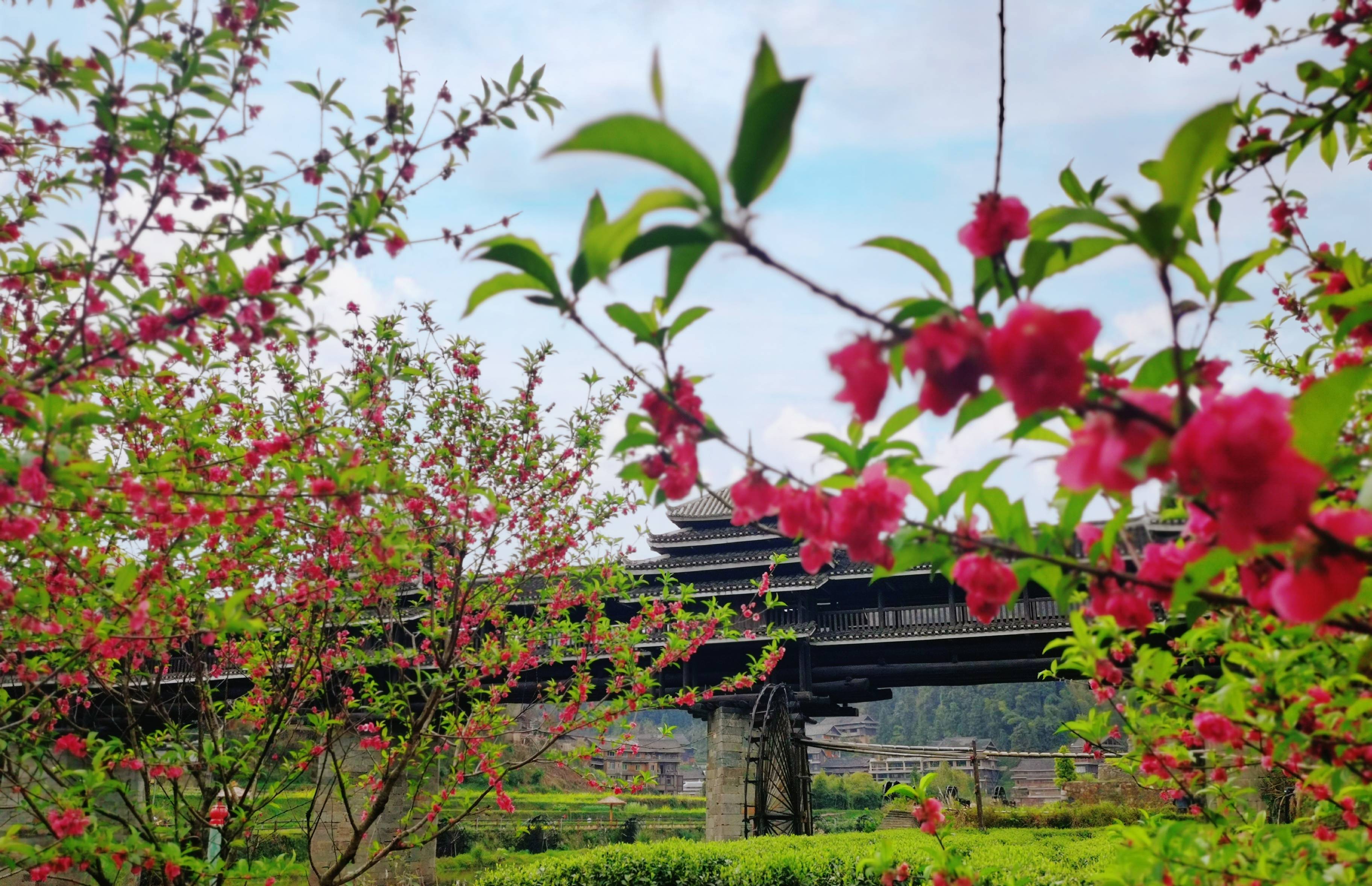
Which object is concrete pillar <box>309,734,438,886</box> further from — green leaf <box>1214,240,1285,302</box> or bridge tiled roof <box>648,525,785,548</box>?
green leaf <box>1214,240,1285,302</box>

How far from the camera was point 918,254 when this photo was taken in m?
1.05

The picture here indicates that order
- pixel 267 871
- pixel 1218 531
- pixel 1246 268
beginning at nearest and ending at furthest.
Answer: pixel 1218 531, pixel 1246 268, pixel 267 871

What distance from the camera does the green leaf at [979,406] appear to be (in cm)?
98

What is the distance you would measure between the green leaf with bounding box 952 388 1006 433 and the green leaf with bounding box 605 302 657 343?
50 centimetres

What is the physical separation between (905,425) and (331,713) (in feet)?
14.1

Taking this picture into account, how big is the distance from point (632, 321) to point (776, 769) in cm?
1174

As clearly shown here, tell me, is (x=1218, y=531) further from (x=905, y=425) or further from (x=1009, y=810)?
(x=1009, y=810)

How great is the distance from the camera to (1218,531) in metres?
0.95

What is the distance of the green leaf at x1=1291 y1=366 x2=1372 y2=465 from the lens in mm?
839

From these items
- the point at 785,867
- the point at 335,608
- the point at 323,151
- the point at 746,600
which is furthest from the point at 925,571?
the point at 323,151

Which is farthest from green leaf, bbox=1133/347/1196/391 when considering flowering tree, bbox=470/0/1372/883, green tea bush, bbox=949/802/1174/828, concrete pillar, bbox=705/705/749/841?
green tea bush, bbox=949/802/1174/828

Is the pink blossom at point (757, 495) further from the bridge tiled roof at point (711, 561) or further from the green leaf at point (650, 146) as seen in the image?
the bridge tiled roof at point (711, 561)

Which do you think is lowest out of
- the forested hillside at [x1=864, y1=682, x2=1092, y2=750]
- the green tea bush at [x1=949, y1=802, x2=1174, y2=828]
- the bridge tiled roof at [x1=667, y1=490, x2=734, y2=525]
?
the forested hillside at [x1=864, y1=682, x2=1092, y2=750]

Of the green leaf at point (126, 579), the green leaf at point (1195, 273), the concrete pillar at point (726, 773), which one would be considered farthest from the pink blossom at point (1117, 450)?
the concrete pillar at point (726, 773)
